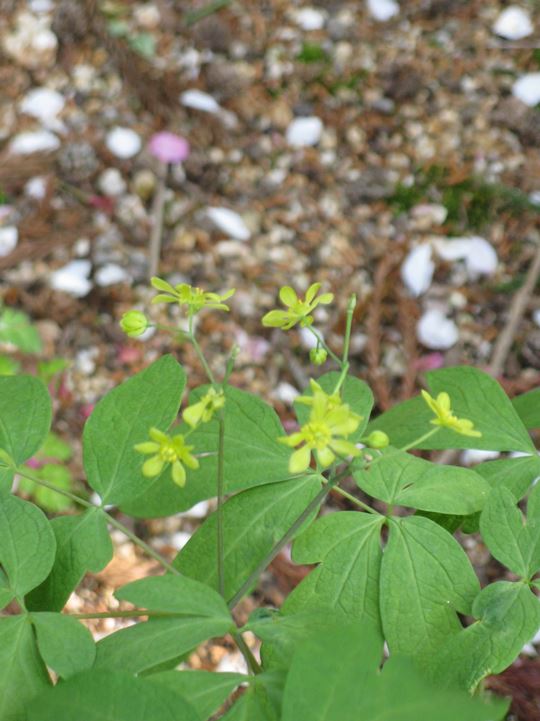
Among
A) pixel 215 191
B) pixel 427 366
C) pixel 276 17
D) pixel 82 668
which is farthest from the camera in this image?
pixel 276 17

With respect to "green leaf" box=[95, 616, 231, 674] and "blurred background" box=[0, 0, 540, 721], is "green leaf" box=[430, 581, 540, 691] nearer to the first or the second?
"green leaf" box=[95, 616, 231, 674]

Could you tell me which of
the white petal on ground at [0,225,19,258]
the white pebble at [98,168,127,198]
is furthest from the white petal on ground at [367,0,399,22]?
the white petal on ground at [0,225,19,258]

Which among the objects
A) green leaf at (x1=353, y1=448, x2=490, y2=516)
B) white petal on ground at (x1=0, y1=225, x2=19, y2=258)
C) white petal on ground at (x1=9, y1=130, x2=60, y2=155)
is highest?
green leaf at (x1=353, y1=448, x2=490, y2=516)

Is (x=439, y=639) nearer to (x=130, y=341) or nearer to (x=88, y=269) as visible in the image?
(x=130, y=341)

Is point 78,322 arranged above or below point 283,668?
below

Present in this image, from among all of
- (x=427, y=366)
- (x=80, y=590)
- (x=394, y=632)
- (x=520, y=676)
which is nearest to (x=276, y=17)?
(x=427, y=366)
